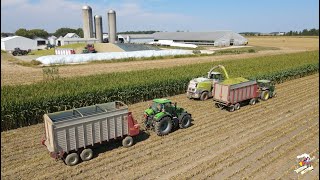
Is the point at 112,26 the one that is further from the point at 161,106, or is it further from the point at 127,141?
the point at 127,141

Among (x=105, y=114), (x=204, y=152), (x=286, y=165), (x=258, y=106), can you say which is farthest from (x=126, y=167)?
(x=258, y=106)

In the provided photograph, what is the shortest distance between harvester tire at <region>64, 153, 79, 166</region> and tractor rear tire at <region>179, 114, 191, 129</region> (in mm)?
5696

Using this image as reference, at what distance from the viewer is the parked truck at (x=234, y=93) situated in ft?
55.9

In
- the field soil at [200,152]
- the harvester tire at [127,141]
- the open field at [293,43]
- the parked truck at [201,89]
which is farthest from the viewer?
the open field at [293,43]

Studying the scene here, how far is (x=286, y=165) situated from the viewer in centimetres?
1043

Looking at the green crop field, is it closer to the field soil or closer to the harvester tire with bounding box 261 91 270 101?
the field soil

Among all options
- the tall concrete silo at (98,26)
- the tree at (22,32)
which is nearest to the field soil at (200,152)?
the tall concrete silo at (98,26)

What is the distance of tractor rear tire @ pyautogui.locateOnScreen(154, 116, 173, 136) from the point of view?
13.0 m

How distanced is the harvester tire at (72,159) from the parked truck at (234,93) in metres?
10.1

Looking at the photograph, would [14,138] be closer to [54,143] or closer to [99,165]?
[54,143]

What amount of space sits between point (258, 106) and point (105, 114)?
1191 centimetres

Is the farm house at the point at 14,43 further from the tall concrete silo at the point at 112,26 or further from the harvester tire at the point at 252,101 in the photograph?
the harvester tire at the point at 252,101

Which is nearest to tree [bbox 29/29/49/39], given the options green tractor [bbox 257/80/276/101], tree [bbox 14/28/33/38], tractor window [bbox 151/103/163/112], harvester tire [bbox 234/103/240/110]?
tree [bbox 14/28/33/38]

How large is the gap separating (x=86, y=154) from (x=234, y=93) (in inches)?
408
